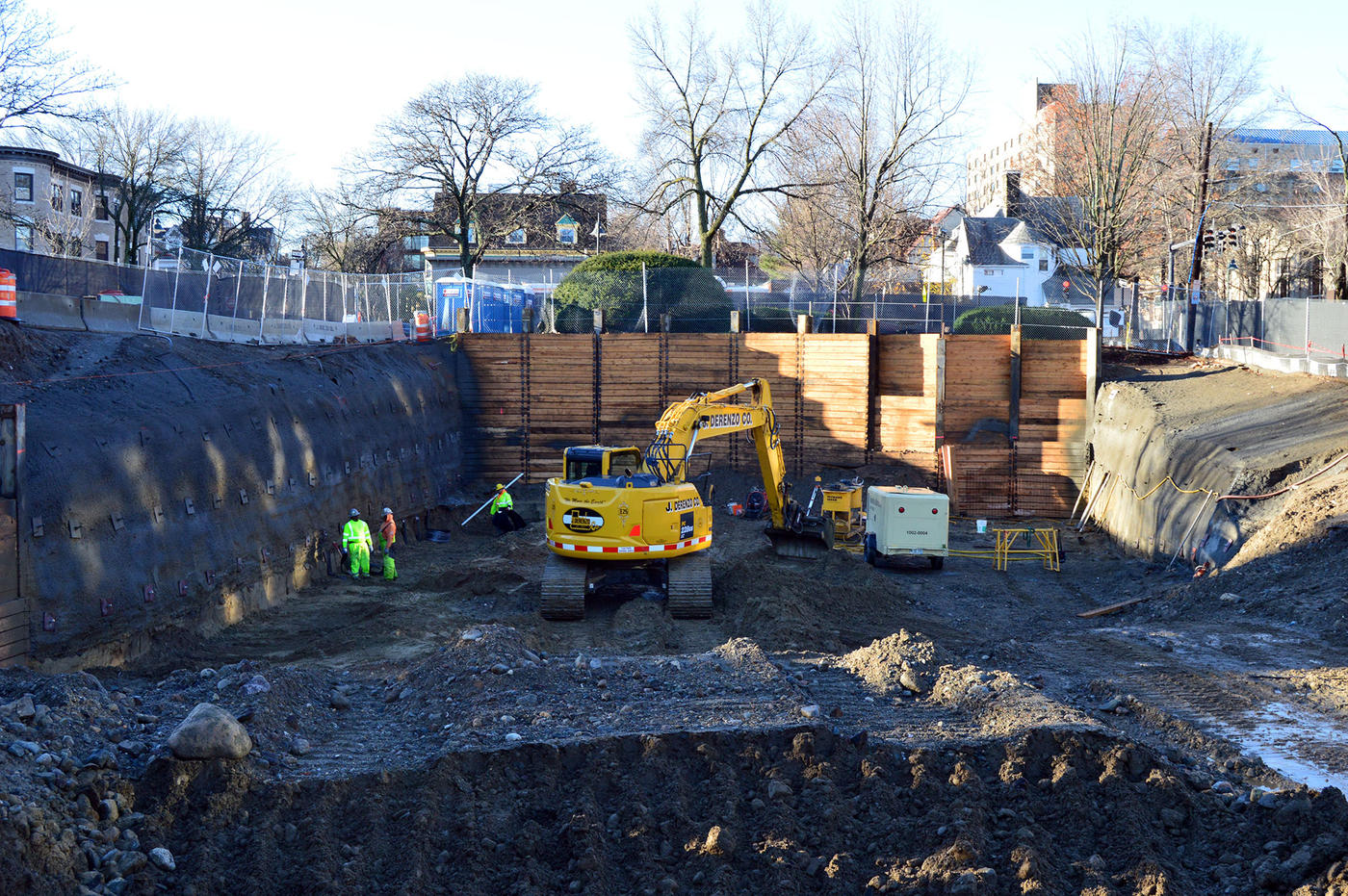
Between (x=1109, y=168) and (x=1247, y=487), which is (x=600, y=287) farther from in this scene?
(x=1247, y=487)

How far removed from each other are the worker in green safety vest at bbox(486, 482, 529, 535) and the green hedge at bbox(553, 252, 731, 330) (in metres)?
8.67

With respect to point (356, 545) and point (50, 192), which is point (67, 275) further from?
point (50, 192)

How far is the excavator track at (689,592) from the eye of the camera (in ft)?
55.4

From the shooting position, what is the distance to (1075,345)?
29.3m

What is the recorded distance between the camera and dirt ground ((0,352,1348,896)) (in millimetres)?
7445

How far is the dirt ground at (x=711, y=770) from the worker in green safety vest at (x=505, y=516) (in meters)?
10.3

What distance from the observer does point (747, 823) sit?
8.17 m

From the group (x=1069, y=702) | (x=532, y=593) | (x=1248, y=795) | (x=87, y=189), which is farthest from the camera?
(x=87, y=189)

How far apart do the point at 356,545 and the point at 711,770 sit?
12.5 meters

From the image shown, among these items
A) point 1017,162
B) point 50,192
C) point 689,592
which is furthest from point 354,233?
point 1017,162

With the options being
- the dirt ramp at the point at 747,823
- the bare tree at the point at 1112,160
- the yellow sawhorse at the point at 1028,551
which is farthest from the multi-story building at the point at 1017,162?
the dirt ramp at the point at 747,823

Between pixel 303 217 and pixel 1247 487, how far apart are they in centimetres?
4934

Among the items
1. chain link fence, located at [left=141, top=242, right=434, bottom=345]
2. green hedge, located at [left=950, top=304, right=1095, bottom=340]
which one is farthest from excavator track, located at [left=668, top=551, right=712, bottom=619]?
green hedge, located at [left=950, top=304, right=1095, bottom=340]

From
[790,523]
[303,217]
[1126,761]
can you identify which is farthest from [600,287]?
[303,217]
